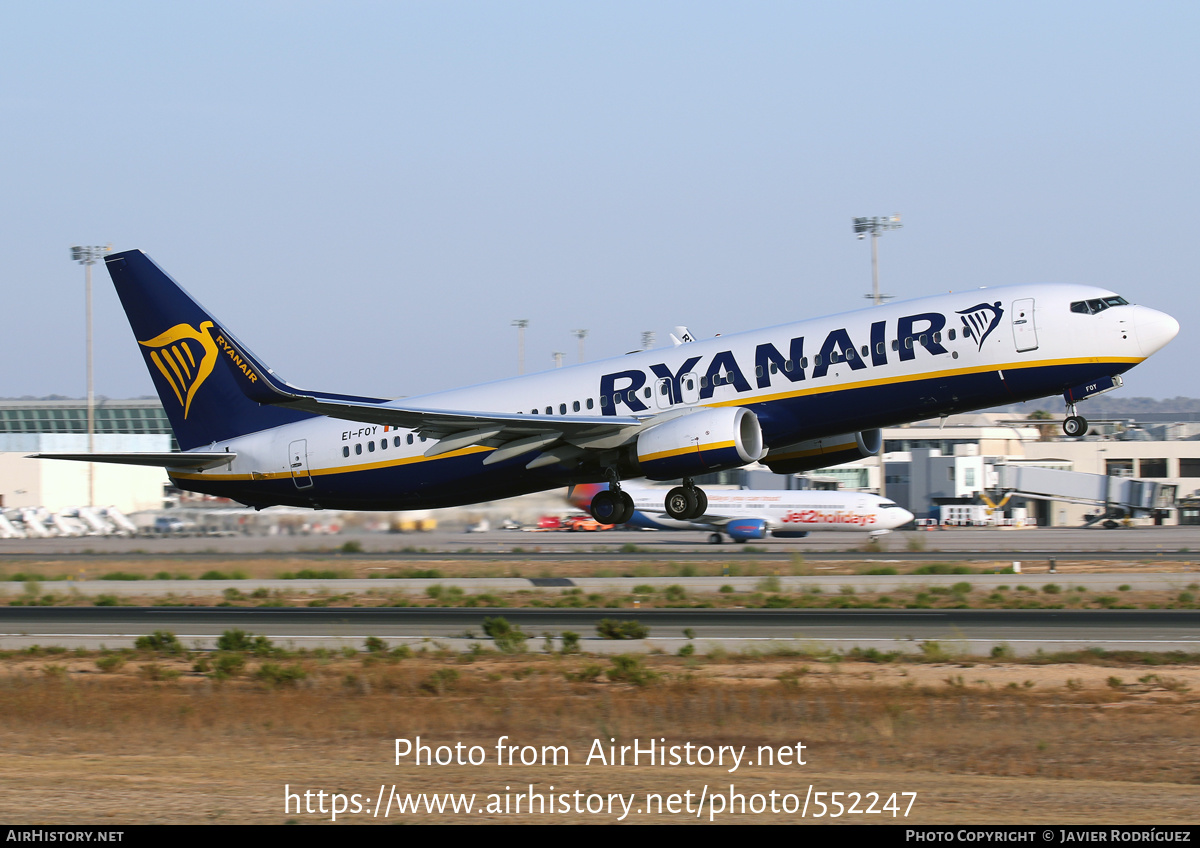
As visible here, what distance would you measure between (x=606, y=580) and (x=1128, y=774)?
27.1 meters

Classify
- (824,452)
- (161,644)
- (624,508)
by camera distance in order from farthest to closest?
1. (824,452)
2. (624,508)
3. (161,644)

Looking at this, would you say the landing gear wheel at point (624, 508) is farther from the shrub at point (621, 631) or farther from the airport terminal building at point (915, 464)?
the airport terminal building at point (915, 464)

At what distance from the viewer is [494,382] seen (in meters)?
31.9

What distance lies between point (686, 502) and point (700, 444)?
3.13 m

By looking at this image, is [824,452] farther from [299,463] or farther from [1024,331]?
[299,463]

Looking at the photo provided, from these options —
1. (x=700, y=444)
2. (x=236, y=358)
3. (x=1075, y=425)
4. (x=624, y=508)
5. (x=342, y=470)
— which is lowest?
(x=624, y=508)

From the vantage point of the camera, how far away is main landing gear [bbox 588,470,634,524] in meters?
30.3

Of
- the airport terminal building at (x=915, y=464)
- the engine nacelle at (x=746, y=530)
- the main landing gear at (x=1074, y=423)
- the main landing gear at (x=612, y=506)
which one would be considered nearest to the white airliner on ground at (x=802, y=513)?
the engine nacelle at (x=746, y=530)

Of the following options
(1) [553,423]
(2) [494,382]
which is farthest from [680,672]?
(2) [494,382]

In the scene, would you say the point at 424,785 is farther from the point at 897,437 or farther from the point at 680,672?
the point at 897,437

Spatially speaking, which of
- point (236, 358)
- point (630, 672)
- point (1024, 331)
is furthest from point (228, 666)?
point (1024, 331)

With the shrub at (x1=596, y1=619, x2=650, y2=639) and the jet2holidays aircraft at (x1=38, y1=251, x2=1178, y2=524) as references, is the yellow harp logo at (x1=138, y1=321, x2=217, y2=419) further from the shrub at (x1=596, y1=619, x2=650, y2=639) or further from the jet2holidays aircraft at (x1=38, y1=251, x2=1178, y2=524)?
the shrub at (x1=596, y1=619, x2=650, y2=639)

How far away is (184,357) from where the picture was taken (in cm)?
3506

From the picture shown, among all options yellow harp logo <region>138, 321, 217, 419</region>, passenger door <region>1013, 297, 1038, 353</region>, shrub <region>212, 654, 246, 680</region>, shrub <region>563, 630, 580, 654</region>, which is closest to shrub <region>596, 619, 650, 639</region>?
shrub <region>563, 630, 580, 654</region>
